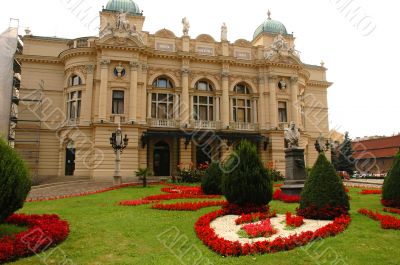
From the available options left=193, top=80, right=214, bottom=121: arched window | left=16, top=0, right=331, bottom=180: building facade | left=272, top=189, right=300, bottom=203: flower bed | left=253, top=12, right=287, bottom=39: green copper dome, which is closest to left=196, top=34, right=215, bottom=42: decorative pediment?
left=16, top=0, right=331, bottom=180: building facade

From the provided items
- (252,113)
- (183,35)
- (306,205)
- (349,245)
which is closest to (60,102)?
(183,35)

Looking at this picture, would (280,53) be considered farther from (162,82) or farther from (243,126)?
(162,82)

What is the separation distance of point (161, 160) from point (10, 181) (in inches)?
1082

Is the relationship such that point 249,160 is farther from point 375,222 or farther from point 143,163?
point 143,163

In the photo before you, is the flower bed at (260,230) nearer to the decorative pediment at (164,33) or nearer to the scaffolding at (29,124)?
the scaffolding at (29,124)

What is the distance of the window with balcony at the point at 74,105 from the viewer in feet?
109

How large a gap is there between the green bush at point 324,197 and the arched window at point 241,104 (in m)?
26.6

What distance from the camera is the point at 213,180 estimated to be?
60.7 ft

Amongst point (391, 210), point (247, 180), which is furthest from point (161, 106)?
point (391, 210)

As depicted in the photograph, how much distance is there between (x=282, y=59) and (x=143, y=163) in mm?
19221

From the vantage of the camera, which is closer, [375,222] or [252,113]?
[375,222]

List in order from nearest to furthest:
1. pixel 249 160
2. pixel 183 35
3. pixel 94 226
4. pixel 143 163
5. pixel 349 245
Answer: pixel 349 245 < pixel 94 226 < pixel 249 160 < pixel 143 163 < pixel 183 35

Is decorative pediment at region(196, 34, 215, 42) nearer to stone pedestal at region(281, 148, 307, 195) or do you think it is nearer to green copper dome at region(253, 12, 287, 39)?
green copper dome at region(253, 12, 287, 39)

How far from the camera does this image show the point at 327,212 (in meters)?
10.6
